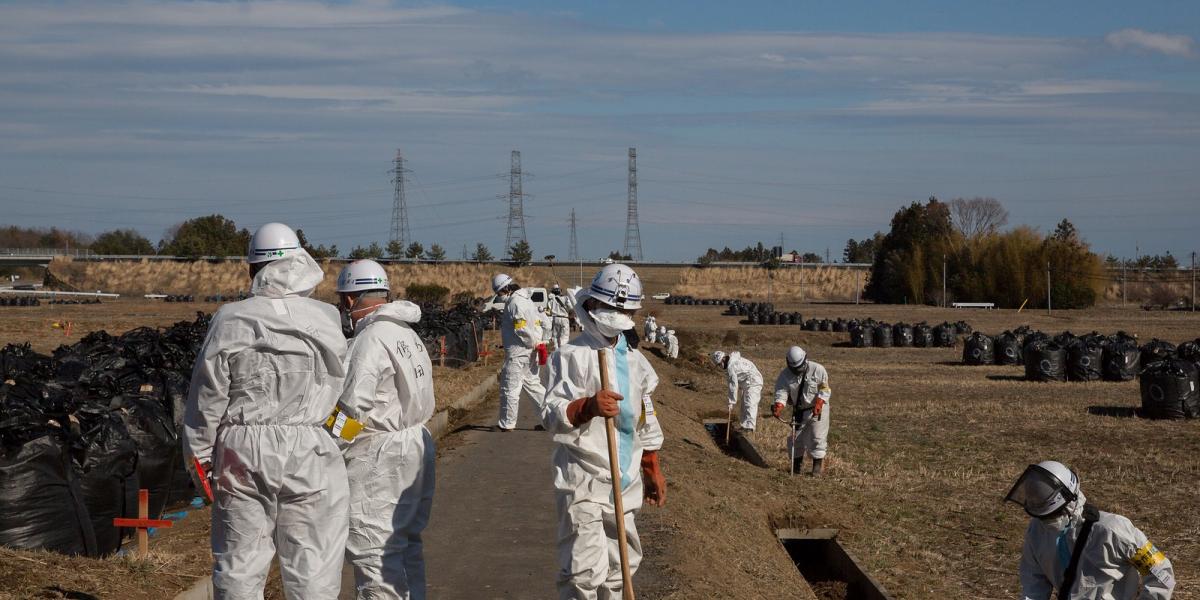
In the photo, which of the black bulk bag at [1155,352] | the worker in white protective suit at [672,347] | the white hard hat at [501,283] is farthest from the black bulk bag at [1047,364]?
the white hard hat at [501,283]

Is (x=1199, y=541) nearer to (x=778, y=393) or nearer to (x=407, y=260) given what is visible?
(x=778, y=393)

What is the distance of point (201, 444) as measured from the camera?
5.54 meters

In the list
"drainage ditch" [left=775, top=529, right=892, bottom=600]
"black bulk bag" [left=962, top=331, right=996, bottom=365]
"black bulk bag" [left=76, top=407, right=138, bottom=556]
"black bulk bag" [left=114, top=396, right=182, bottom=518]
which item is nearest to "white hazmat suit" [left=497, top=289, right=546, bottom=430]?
"drainage ditch" [left=775, top=529, right=892, bottom=600]

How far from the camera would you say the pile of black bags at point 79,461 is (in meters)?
8.38

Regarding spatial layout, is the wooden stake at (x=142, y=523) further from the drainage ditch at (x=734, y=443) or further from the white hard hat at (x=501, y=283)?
the drainage ditch at (x=734, y=443)

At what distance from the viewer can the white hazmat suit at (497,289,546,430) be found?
15961 millimetres

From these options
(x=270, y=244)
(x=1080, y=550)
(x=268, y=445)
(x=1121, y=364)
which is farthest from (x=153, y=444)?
(x=1121, y=364)

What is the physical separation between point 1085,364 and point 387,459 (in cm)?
2759

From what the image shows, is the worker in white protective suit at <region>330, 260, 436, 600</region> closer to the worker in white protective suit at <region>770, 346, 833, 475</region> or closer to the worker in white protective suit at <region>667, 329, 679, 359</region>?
the worker in white protective suit at <region>770, 346, 833, 475</region>

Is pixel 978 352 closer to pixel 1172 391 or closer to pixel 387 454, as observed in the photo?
pixel 1172 391

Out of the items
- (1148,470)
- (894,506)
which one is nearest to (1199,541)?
(894,506)

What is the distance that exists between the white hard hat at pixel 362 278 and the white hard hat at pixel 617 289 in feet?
4.21

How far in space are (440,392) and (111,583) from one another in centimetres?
1362

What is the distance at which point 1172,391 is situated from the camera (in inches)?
891
